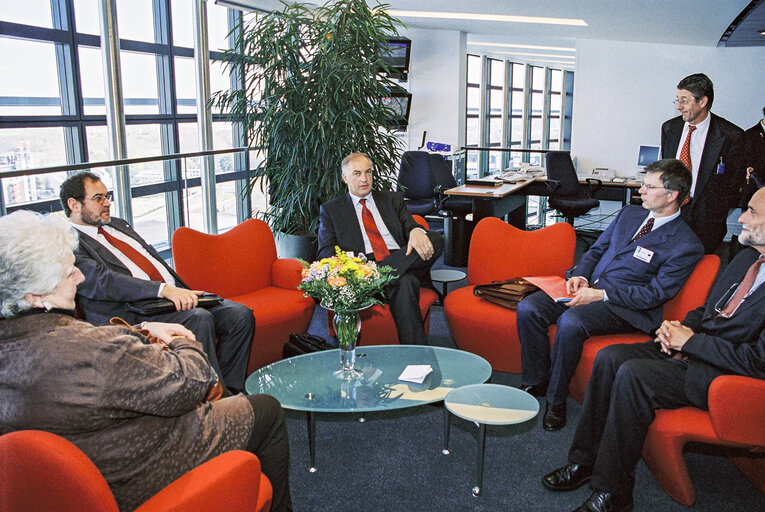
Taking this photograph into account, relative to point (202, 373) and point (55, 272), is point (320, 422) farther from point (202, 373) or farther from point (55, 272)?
point (55, 272)

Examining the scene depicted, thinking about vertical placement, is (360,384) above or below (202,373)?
below

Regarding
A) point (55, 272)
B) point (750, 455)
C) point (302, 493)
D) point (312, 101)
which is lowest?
point (302, 493)

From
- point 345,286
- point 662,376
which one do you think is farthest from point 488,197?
point 662,376

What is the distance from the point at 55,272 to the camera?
1757 mm

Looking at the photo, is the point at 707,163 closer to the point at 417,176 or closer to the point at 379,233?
the point at 379,233

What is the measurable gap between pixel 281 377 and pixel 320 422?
1.47 feet

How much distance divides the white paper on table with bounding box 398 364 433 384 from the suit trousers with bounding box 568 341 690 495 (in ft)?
2.29

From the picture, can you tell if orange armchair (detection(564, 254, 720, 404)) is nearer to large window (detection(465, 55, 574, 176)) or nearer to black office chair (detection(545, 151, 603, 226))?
black office chair (detection(545, 151, 603, 226))

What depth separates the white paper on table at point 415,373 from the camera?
287cm

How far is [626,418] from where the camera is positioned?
253cm

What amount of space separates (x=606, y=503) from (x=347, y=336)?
4.15 feet

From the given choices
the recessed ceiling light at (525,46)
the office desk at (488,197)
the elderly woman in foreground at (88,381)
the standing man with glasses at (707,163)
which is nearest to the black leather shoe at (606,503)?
the elderly woman in foreground at (88,381)

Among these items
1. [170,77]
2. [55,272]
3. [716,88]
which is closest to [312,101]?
[170,77]

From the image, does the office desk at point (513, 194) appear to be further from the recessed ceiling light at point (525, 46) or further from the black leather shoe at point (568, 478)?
the black leather shoe at point (568, 478)
